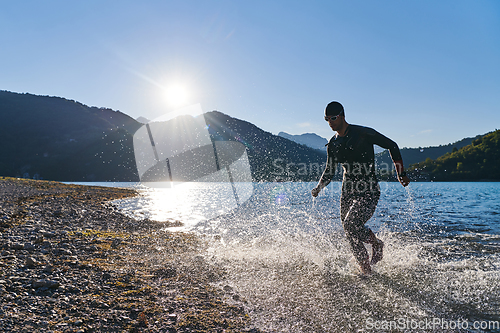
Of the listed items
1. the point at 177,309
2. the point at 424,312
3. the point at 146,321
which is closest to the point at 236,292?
the point at 177,309

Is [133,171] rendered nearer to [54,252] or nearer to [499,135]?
[54,252]

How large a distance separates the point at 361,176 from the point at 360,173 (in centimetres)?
7

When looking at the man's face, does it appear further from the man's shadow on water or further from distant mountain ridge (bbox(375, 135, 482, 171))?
distant mountain ridge (bbox(375, 135, 482, 171))

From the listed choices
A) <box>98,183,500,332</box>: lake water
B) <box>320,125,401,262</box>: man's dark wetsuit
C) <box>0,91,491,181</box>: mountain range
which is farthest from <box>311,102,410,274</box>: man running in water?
<box>0,91,491,181</box>: mountain range

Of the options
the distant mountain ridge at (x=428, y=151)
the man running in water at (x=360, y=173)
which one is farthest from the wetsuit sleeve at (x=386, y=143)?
the distant mountain ridge at (x=428, y=151)

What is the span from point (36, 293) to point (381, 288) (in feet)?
18.5

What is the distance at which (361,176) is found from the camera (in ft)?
17.6

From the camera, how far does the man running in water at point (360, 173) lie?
5.31 meters

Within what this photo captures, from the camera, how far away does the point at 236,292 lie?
14.9 feet

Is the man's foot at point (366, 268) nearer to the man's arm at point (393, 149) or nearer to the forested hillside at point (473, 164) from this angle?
the man's arm at point (393, 149)

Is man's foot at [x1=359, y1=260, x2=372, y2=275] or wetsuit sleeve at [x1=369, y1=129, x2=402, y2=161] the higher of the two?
wetsuit sleeve at [x1=369, y1=129, x2=402, y2=161]

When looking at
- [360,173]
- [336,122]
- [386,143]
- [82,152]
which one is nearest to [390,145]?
[386,143]

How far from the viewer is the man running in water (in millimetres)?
5309

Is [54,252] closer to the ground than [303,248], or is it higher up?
higher up
